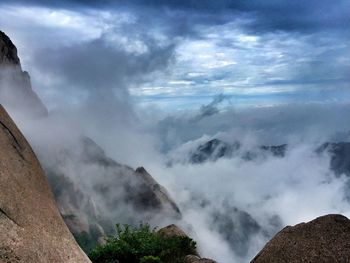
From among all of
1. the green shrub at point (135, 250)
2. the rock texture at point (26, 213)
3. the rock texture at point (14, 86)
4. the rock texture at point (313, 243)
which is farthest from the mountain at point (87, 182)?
the rock texture at point (313, 243)

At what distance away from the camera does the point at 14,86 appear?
151m

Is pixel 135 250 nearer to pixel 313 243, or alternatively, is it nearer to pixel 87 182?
pixel 313 243

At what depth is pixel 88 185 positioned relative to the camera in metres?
146

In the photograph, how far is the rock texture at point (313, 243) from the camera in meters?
15.5

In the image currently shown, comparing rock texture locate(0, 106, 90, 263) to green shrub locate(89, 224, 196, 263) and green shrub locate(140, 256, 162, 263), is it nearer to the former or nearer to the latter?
green shrub locate(140, 256, 162, 263)

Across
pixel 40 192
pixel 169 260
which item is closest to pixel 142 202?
pixel 169 260

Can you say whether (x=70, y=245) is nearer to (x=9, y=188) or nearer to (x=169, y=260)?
(x=9, y=188)

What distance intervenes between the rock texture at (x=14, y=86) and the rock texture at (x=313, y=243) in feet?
408

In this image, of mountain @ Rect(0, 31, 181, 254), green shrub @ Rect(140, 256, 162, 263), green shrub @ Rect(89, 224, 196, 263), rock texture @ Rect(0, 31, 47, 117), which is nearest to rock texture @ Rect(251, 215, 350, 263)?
green shrub @ Rect(140, 256, 162, 263)

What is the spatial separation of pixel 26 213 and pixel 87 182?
442 feet

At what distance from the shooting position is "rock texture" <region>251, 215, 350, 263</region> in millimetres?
15531

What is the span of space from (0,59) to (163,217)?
6578cm

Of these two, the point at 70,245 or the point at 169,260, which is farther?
the point at 169,260

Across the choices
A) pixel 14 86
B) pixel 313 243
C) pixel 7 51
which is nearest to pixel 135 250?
pixel 313 243
